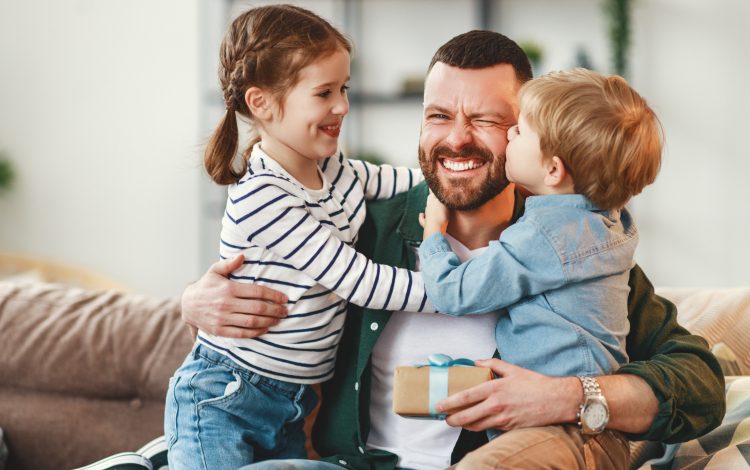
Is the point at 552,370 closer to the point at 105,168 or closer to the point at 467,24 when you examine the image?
the point at 467,24

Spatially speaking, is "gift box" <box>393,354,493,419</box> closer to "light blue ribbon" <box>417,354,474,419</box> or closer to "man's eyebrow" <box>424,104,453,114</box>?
"light blue ribbon" <box>417,354,474,419</box>

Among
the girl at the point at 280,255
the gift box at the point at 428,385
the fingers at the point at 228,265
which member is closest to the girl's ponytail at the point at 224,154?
the girl at the point at 280,255

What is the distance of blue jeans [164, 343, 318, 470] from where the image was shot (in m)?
1.69

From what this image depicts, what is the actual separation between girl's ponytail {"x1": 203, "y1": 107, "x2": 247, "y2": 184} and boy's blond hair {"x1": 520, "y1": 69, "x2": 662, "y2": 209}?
2.16ft

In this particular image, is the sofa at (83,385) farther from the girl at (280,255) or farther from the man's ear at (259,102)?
the man's ear at (259,102)

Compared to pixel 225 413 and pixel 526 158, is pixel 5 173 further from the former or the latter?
pixel 526 158

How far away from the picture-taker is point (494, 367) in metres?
1.53

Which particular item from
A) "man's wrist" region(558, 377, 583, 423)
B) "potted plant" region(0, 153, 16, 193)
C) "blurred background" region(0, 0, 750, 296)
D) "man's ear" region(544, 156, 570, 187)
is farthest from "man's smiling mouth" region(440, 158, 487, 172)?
"potted plant" region(0, 153, 16, 193)

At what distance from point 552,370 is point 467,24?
3688mm

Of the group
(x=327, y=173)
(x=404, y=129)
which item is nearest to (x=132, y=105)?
(x=404, y=129)

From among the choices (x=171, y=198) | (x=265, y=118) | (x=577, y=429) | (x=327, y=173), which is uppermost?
A: (x=265, y=118)

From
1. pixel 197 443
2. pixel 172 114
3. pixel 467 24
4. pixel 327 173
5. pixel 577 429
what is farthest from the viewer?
pixel 172 114

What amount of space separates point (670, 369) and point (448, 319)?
43cm

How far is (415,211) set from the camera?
190 cm
